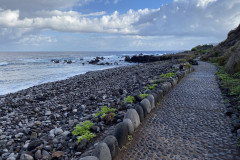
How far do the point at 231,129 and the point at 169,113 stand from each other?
67.7 inches

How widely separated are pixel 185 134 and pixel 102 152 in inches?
86.3

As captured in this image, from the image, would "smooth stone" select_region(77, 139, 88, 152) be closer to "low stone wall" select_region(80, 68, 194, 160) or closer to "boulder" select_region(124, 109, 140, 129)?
"low stone wall" select_region(80, 68, 194, 160)

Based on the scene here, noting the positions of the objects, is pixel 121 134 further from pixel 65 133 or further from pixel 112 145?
pixel 65 133

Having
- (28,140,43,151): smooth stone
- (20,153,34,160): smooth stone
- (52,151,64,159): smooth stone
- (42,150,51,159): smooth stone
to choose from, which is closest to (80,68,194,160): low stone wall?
(52,151,64,159): smooth stone

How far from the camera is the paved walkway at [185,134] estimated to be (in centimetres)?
359

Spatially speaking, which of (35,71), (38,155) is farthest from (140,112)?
(35,71)

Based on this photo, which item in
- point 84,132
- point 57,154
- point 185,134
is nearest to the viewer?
point 57,154

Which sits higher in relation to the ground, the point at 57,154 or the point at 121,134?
the point at 121,134

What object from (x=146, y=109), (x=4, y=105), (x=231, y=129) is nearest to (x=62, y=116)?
(x=146, y=109)

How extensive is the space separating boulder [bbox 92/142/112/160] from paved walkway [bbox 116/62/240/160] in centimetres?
37

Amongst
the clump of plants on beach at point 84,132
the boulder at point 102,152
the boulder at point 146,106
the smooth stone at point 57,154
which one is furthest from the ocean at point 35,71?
the boulder at point 102,152

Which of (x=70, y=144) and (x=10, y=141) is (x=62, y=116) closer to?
(x=10, y=141)

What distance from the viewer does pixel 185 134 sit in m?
4.37

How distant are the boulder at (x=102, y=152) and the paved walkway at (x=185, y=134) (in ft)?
1.21
